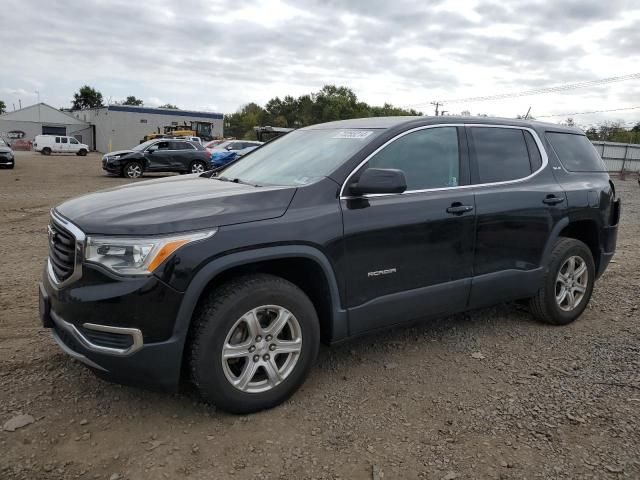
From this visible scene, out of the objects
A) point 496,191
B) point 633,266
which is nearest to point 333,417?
point 496,191

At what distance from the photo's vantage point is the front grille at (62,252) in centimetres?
286

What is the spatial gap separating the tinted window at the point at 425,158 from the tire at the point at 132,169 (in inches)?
705

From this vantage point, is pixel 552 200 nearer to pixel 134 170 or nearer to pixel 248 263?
pixel 248 263

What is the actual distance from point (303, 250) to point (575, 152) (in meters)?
3.19

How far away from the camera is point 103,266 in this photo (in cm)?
269

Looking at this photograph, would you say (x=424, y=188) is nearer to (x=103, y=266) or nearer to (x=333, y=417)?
(x=333, y=417)

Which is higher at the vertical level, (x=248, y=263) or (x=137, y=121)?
(x=137, y=121)

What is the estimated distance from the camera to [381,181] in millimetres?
3164

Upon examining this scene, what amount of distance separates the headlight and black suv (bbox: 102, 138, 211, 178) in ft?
59.2

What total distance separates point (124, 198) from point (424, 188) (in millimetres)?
2030

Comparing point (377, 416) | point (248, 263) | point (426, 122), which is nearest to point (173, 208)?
point (248, 263)

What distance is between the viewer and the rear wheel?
19.7m

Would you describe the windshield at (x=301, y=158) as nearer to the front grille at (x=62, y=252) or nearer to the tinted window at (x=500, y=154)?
the tinted window at (x=500, y=154)

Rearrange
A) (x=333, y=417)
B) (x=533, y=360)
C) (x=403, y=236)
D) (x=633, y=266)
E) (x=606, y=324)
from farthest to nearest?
(x=633, y=266)
(x=606, y=324)
(x=533, y=360)
(x=403, y=236)
(x=333, y=417)
